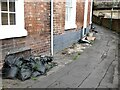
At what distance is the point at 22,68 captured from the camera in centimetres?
550

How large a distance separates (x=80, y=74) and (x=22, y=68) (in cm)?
155

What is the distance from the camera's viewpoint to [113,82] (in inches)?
213

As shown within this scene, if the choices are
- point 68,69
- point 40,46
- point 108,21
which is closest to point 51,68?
point 68,69

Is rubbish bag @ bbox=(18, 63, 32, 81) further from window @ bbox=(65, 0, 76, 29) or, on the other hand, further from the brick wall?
window @ bbox=(65, 0, 76, 29)

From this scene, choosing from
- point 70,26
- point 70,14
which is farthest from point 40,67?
point 70,14

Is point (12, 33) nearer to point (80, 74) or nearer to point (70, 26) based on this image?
point (80, 74)

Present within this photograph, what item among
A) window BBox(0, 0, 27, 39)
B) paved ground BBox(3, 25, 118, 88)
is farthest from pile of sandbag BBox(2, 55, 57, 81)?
window BBox(0, 0, 27, 39)

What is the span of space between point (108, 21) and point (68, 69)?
14.5 m

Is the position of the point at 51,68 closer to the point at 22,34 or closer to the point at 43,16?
the point at 22,34

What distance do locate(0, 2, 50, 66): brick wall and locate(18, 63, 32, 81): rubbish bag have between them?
61 centimetres

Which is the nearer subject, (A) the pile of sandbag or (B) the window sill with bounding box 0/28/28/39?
(A) the pile of sandbag

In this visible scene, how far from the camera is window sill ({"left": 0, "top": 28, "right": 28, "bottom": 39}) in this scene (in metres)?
5.55

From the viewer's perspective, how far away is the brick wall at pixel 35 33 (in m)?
5.86

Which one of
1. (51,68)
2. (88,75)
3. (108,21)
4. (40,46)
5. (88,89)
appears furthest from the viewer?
(108,21)
